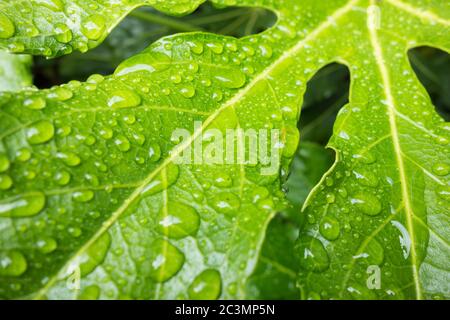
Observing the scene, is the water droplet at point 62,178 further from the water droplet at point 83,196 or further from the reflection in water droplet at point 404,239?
the reflection in water droplet at point 404,239

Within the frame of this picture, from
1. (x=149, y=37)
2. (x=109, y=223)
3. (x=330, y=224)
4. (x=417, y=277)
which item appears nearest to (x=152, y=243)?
(x=109, y=223)

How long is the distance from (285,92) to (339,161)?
0.17 m

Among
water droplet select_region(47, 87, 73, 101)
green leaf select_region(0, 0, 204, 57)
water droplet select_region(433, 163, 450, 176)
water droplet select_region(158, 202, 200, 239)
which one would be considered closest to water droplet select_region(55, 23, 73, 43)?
green leaf select_region(0, 0, 204, 57)

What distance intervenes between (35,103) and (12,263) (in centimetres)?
23

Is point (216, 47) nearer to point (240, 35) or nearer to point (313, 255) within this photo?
point (313, 255)

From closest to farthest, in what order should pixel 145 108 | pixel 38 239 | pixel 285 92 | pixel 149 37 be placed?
pixel 38 239 < pixel 145 108 < pixel 285 92 < pixel 149 37

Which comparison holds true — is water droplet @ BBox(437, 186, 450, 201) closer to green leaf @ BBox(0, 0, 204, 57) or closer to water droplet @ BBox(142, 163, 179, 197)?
water droplet @ BBox(142, 163, 179, 197)

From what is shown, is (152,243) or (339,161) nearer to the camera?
(152,243)

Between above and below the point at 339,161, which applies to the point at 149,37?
below

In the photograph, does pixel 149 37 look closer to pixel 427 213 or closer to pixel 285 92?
pixel 285 92

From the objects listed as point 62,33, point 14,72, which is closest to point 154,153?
point 62,33

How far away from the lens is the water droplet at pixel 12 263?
21.4 inches

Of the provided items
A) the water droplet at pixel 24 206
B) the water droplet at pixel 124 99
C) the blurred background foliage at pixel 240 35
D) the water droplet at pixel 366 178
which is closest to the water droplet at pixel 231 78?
the water droplet at pixel 124 99

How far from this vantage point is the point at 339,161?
2.41 ft
